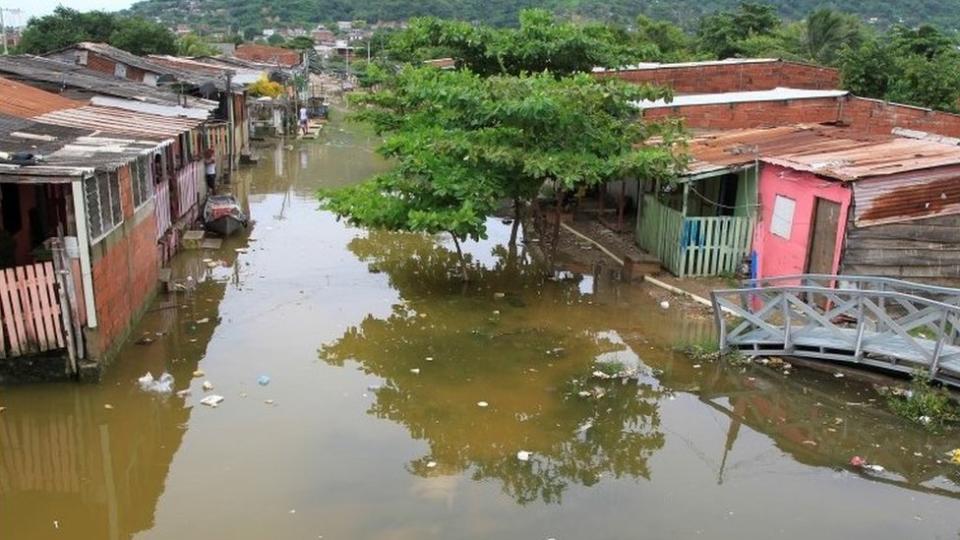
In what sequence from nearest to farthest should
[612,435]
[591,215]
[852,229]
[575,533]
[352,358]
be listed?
[575,533] < [612,435] < [352,358] < [852,229] < [591,215]

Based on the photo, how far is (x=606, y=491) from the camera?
7.30m

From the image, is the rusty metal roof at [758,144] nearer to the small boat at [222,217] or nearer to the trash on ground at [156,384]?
the trash on ground at [156,384]

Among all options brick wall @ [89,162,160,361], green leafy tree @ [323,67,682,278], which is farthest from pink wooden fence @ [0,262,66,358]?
green leafy tree @ [323,67,682,278]

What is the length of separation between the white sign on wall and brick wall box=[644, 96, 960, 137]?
6319 mm

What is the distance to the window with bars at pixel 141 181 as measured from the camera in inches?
433

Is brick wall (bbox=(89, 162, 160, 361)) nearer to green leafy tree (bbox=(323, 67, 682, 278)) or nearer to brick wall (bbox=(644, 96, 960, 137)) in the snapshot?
green leafy tree (bbox=(323, 67, 682, 278))

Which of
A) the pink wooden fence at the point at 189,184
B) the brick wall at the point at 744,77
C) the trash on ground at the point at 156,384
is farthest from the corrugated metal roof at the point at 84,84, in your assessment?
the brick wall at the point at 744,77

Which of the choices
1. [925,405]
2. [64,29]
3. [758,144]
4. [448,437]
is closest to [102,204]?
[448,437]

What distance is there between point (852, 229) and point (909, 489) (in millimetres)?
4679

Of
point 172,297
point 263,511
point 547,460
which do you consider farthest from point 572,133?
point 263,511

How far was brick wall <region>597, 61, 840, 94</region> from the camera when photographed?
24.3m

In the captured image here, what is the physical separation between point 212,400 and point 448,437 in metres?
2.71

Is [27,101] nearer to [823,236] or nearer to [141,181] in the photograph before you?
[141,181]

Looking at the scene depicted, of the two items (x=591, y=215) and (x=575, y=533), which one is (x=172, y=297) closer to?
(x=575, y=533)
